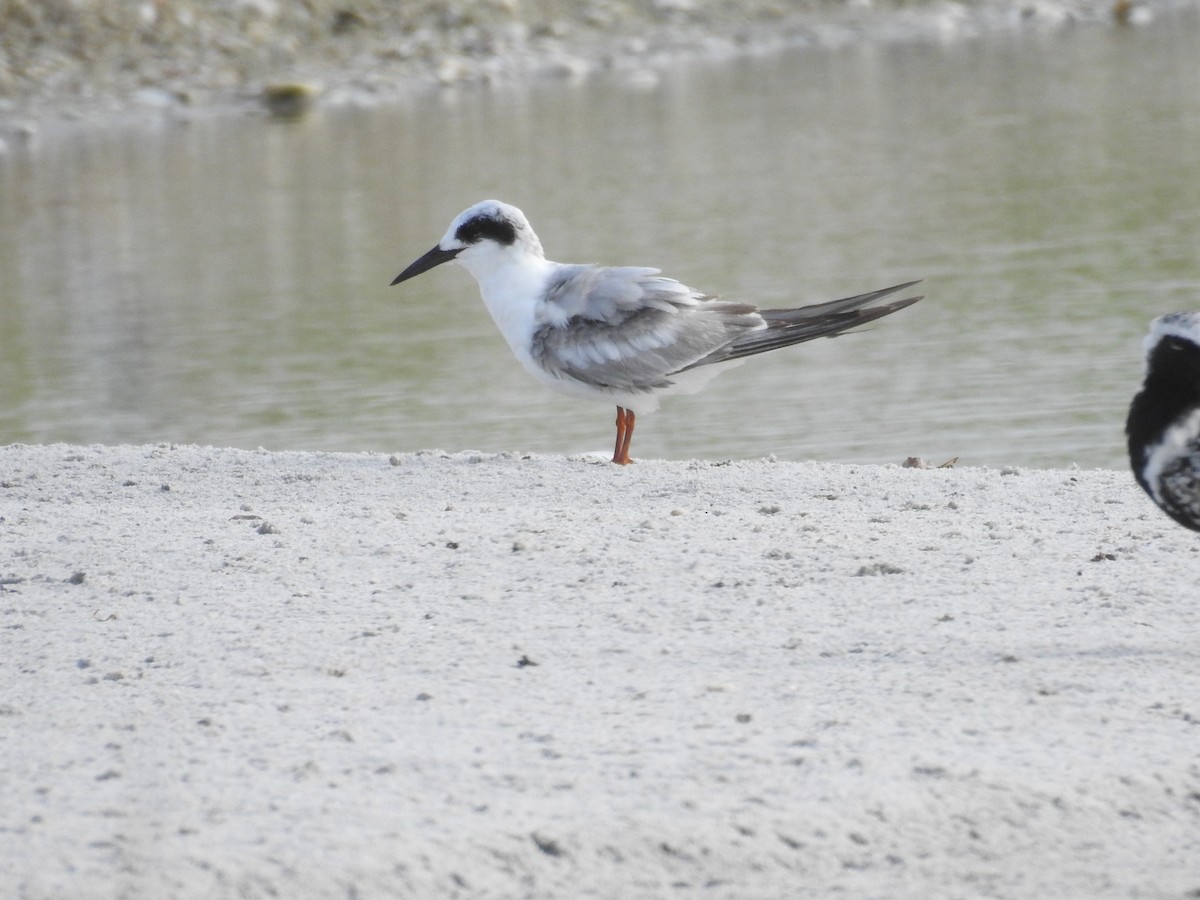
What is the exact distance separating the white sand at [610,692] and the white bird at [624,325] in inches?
27.1

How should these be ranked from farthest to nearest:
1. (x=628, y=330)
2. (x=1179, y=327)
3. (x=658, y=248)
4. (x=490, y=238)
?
(x=658, y=248), (x=490, y=238), (x=628, y=330), (x=1179, y=327)

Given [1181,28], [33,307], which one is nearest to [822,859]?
[33,307]

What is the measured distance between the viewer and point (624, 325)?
6.48m

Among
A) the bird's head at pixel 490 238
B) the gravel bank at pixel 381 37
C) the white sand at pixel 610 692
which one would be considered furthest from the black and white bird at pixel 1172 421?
the gravel bank at pixel 381 37

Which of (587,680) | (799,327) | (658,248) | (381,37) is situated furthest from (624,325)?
(381,37)

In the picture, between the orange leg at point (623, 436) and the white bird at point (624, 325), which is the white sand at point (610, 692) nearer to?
the orange leg at point (623, 436)

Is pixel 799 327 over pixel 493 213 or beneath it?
beneath

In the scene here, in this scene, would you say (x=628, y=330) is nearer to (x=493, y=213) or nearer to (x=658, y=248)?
(x=493, y=213)

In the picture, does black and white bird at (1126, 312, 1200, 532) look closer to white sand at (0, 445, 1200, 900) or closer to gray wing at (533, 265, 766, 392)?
white sand at (0, 445, 1200, 900)

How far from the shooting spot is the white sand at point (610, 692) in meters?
3.41

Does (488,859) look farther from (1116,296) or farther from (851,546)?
(1116,296)

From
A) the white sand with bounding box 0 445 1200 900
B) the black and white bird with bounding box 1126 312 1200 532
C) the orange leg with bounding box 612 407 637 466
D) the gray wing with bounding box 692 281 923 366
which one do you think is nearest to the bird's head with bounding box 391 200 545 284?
the orange leg with bounding box 612 407 637 466

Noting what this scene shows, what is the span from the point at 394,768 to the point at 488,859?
409 millimetres

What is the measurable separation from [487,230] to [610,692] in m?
3.09
